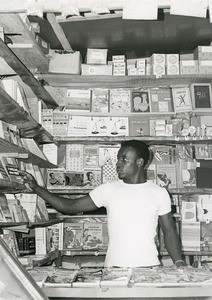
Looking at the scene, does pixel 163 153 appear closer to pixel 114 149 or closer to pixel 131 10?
pixel 114 149

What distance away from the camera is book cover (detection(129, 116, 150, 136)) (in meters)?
5.12

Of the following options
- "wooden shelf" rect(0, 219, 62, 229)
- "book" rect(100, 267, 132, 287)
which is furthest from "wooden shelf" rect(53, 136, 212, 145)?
"book" rect(100, 267, 132, 287)

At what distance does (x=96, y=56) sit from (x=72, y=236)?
2081mm

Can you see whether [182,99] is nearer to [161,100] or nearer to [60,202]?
[161,100]

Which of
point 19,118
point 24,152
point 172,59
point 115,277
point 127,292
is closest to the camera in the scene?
point 127,292

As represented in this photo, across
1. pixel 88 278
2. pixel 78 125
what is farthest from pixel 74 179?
pixel 88 278

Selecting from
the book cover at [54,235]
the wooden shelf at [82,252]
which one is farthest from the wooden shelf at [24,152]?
the wooden shelf at [82,252]

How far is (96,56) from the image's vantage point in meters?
5.09

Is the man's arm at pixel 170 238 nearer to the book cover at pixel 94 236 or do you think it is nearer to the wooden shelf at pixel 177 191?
the wooden shelf at pixel 177 191

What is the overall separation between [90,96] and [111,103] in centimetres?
27

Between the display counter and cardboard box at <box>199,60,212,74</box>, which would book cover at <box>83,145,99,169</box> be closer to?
cardboard box at <box>199,60,212,74</box>

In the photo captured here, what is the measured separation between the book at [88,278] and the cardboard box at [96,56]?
→ 321cm

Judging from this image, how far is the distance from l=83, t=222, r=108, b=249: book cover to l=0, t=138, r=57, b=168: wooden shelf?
0.79 m

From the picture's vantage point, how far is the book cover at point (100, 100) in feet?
16.7
